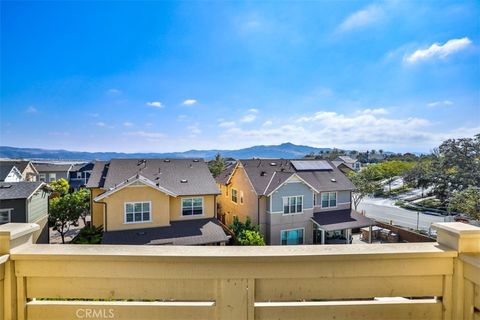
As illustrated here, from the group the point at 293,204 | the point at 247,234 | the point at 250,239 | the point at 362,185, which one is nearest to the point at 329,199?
the point at 293,204

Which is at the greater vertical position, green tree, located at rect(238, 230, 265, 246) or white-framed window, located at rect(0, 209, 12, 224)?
white-framed window, located at rect(0, 209, 12, 224)

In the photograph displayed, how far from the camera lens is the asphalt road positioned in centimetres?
2009

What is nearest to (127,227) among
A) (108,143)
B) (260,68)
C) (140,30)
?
(140,30)

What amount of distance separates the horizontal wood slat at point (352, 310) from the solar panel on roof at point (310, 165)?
1629 cm

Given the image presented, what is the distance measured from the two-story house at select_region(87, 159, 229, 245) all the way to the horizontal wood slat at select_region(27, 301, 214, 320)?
379 inches

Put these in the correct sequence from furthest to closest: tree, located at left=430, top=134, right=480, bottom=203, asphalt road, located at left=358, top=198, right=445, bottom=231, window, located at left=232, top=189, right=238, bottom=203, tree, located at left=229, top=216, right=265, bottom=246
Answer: tree, located at left=430, top=134, right=480, bottom=203
asphalt road, located at left=358, top=198, right=445, bottom=231
window, located at left=232, top=189, right=238, bottom=203
tree, located at left=229, top=216, right=265, bottom=246

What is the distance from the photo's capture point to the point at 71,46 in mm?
7723

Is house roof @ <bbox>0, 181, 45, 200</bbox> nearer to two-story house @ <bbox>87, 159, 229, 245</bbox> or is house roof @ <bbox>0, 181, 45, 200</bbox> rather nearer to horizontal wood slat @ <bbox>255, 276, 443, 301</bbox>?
two-story house @ <bbox>87, 159, 229, 245</bbox>

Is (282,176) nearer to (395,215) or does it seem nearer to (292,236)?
(292,236)

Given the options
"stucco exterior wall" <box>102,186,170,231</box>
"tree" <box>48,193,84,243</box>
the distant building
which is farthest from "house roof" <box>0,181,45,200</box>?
the distant building

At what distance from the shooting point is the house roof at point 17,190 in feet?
40.1

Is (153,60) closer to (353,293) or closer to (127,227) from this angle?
(127,227)

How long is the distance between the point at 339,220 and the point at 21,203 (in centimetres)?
1836

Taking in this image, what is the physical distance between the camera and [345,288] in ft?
4.83
